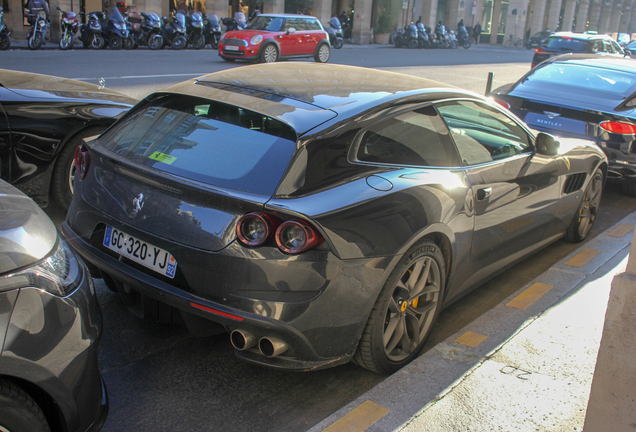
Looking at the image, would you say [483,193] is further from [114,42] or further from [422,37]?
[422,37]

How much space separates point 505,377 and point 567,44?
17.5 metres

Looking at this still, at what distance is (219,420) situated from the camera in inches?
109

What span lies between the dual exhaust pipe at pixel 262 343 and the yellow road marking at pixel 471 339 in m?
1.27

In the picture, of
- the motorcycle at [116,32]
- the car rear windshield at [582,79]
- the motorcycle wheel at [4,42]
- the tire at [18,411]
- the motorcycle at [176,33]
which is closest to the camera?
the tire at [18,411]

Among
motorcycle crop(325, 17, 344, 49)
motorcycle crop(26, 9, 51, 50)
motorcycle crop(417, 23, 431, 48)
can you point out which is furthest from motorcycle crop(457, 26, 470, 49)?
motorcycle crop(26, 9, 51, 50)

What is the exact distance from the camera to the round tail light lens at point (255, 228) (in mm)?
2580

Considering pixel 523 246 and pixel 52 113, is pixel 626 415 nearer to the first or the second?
pixel 523 246

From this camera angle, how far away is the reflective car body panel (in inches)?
255

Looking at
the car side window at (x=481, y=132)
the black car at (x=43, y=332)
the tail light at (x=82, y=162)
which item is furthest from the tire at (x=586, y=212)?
the black car at (x=43, y=332)

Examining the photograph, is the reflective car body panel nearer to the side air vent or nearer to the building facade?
the side air vent

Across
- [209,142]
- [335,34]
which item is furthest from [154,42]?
[209,142]

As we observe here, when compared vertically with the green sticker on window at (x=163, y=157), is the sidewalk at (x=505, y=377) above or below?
below

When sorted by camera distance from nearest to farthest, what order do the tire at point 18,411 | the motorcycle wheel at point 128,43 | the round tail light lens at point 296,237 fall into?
1. the tire at point 18,411
2. the round tail light lens at point 296,237
3. the motorcycle wheel at point 128,43

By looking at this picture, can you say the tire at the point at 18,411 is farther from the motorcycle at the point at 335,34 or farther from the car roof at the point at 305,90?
the motorcycle at the point at 335,34
